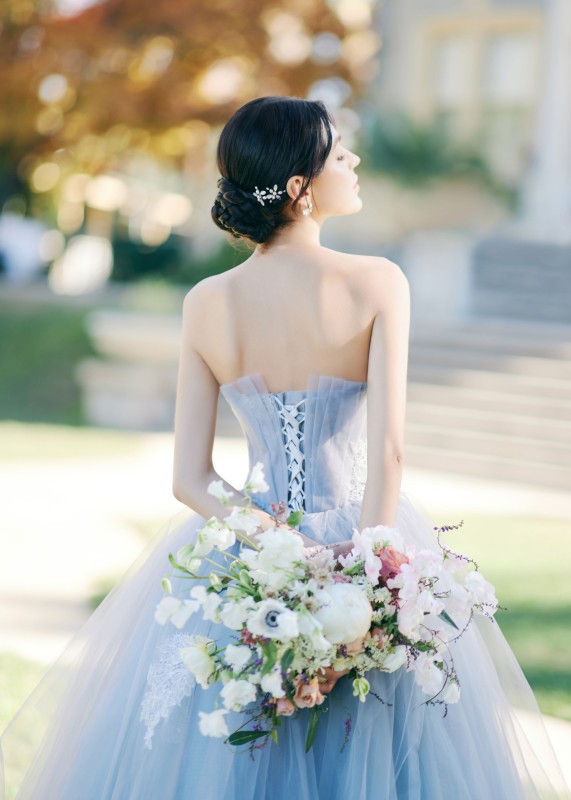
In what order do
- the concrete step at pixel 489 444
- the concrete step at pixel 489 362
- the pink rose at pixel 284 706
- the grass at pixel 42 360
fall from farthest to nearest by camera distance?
the grass at pixel 42 360
the concrete step at pixel 489 362
the concrete step at pixel 489 444
the pink rose at pixel 284 706

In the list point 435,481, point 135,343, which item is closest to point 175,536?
point 435,481

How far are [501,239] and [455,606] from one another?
14.0 meters

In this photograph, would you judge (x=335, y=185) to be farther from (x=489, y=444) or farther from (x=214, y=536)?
(x=489, y=444)

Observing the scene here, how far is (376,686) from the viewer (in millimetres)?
2363

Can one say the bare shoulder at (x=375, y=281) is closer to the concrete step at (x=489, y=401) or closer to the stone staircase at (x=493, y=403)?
the stone staircase at (x=493, y=403)

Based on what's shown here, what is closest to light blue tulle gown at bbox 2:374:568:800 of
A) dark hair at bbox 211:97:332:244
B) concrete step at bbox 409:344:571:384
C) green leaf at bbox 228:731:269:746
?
green leaf at bbox 228:731:269:746

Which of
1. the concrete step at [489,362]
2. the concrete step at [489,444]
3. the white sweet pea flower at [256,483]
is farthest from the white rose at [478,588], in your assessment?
the concrete step at [489,362]

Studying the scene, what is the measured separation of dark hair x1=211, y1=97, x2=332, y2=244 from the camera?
242 cm

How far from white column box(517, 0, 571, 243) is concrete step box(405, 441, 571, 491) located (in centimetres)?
673

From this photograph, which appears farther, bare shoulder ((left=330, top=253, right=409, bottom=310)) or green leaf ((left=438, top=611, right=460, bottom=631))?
bare shoulder ((left=330, top=253, right=409, bottom=310))

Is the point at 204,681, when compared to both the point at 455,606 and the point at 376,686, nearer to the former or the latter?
the point at 376,686

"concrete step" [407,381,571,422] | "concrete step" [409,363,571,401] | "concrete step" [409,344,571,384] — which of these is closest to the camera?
"concrete step" [407,381,571,422]

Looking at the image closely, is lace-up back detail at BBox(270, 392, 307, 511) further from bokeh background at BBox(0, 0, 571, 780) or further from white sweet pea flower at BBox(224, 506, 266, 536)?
bokeh background at BBox(0, 0, 571, 780)

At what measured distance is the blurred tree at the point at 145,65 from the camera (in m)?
18.7
